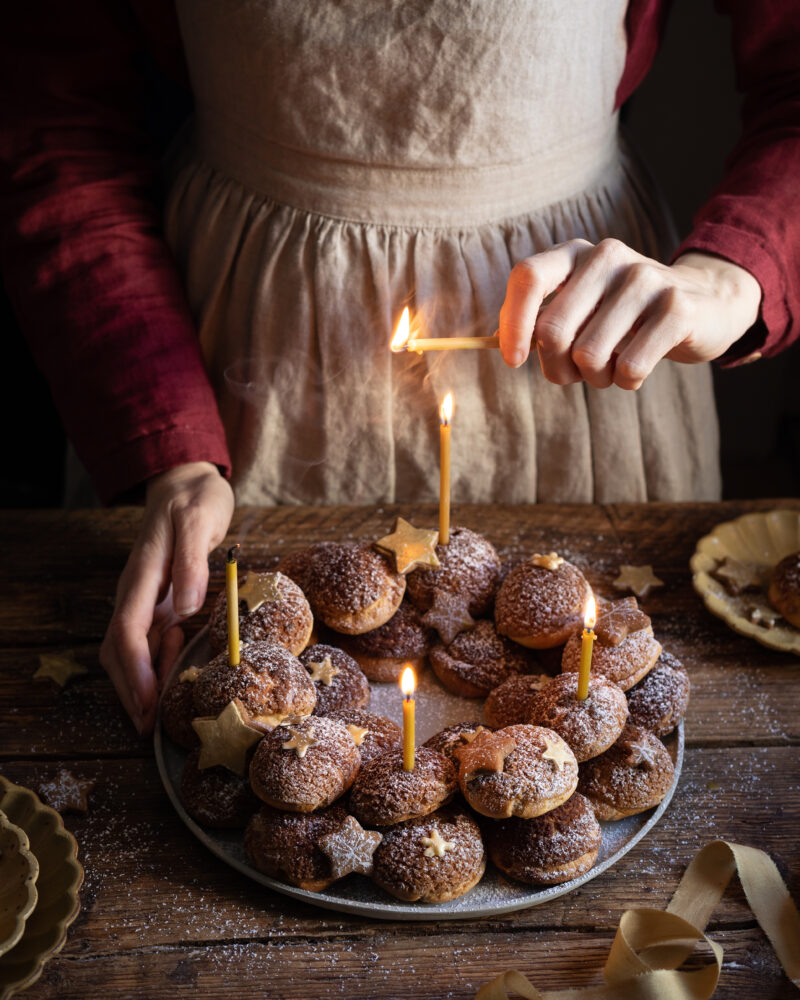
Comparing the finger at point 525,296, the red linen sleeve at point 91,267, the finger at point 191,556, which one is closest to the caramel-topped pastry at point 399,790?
the finger at point 191,556

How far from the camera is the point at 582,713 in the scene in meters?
0.96

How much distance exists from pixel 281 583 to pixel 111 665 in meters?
0.23

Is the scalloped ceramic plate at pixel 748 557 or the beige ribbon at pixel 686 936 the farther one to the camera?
the scalloped ceramic plate at pixel 748 557

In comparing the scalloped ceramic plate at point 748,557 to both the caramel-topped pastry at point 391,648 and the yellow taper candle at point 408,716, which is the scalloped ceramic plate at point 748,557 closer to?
the caramel-topped pastry at point 391,648

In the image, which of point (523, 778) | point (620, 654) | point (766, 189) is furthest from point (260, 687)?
point (766, 189)

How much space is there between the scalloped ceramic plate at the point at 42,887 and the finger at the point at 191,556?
28cm

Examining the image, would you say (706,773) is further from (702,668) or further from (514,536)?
(514,536)

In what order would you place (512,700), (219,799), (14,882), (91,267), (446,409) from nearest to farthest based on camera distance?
1. (14,882)
2. (219,799)
3. (512,700)
4. (446,409)
5. (91,267)

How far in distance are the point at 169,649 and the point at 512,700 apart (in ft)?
1.48

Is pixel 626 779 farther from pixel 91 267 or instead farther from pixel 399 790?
pixel 91 267

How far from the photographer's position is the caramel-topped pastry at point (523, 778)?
0.87 m

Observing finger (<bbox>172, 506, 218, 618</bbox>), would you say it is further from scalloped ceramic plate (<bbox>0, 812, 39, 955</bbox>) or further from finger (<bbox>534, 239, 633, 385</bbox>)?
finger (<bbox>534, 239, 633, 385</bbox>)

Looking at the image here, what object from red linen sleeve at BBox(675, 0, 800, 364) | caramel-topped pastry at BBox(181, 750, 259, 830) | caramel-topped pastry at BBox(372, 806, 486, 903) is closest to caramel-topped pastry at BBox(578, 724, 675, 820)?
caramel-topped pastry at BBox(372, 806, 486, 903)

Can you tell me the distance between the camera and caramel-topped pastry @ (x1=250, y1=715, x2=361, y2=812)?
2.93 feet
